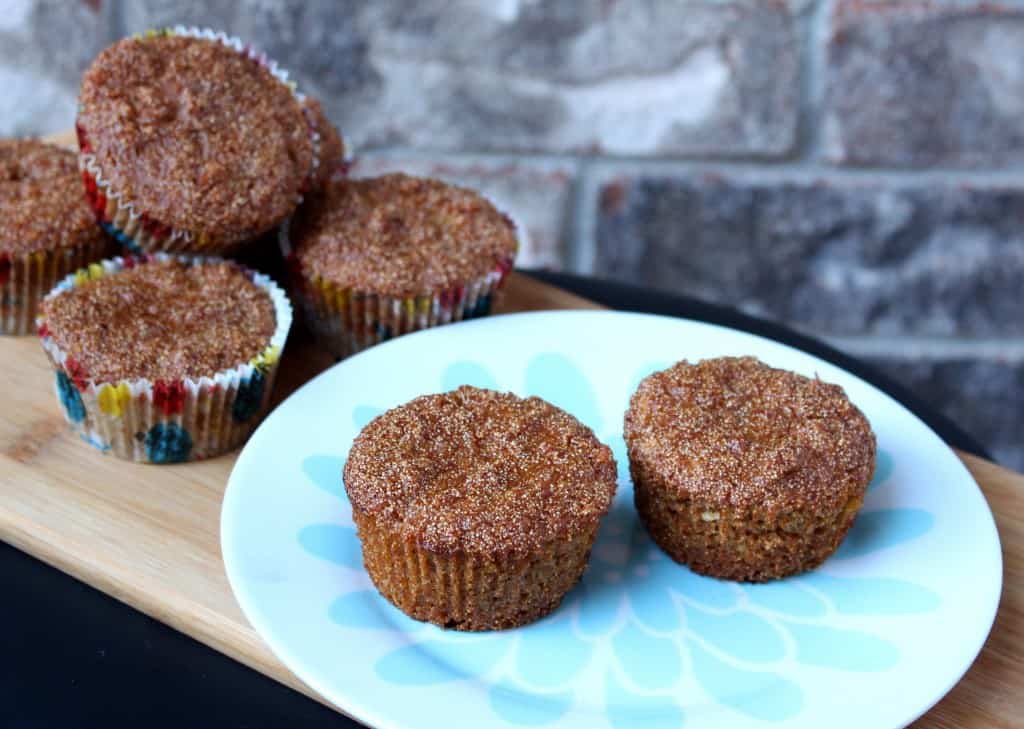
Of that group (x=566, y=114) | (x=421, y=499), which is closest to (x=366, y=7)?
(x=566, y=114)

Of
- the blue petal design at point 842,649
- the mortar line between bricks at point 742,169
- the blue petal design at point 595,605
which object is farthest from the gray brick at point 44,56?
the blue petal design at point 842,649

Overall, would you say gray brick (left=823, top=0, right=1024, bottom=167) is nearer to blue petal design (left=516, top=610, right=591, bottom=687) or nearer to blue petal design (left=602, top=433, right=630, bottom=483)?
blue petal design (left=602, top=433, right=630, bottom=483)

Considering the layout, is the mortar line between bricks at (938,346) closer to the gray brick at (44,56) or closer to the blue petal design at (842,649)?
the blue petal design at (842,649)

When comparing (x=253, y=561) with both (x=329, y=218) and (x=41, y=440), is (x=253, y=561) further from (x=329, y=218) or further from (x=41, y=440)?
(x=329, y=218)

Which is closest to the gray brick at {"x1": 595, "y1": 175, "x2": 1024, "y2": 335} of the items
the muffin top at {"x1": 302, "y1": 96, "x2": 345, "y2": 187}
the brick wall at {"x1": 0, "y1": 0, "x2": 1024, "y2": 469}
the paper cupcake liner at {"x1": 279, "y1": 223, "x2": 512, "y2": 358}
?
the brick wall at {"x1": 0, "y1": 0, "x2": 1024, "y2": 469}

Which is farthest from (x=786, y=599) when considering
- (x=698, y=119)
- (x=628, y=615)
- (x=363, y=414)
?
(x=698, y=119)

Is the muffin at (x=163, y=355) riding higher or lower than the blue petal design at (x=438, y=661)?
higher

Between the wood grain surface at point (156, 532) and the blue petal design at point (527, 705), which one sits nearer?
the blue petal design at point (527, 705)
